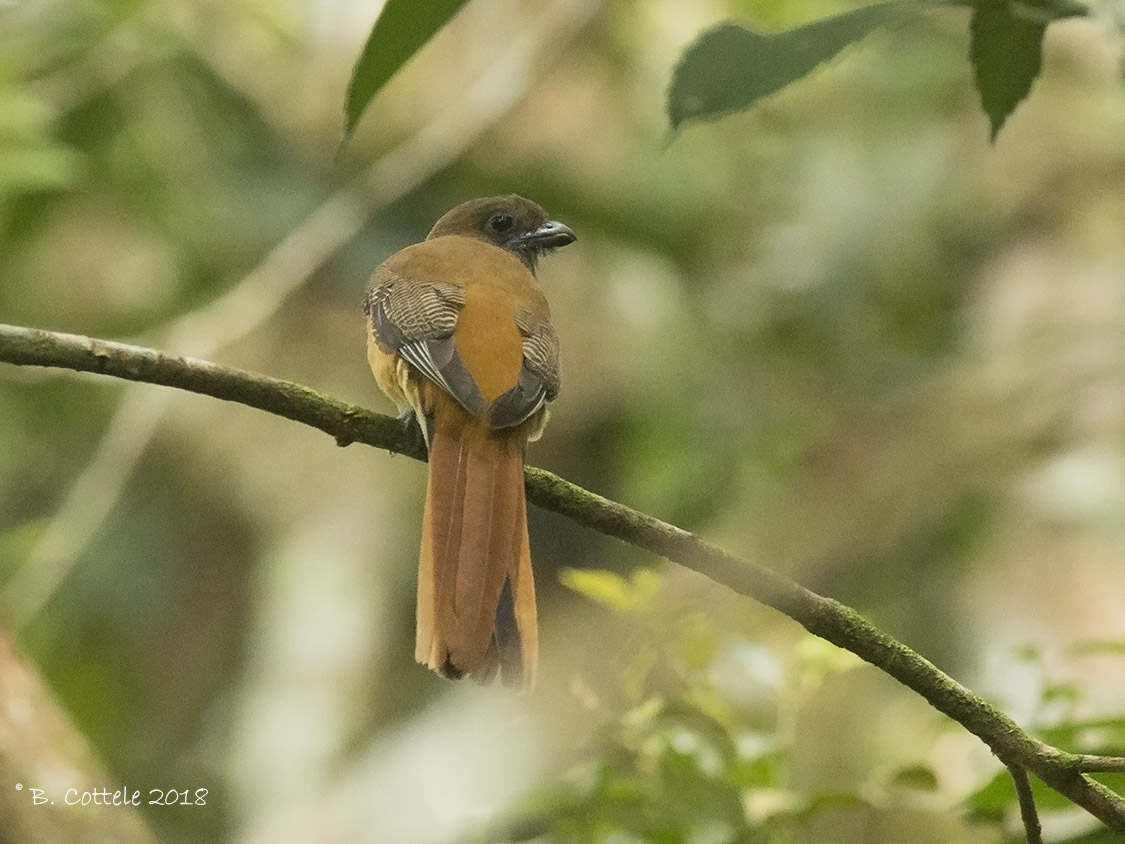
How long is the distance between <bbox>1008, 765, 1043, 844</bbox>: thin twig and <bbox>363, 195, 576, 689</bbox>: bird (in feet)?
1.78

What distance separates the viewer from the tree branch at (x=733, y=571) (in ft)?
4.60

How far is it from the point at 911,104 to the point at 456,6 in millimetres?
4659

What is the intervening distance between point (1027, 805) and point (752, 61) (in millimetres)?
821

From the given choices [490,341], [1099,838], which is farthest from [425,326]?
[1099,838]

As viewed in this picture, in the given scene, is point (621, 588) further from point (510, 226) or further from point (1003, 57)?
point (510, 226)

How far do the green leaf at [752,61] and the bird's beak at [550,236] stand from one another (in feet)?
5.92

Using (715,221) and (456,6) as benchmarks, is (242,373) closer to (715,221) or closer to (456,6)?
(456,6)

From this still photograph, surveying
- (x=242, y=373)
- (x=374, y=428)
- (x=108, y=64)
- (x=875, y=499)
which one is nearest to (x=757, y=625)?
(x=875, y=499)

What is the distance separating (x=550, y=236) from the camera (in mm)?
2947

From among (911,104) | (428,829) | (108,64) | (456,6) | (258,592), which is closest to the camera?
(456,6)

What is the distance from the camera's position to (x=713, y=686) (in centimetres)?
186

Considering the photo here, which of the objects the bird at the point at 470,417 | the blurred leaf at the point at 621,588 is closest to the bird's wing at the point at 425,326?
the bird at the point at 470,417

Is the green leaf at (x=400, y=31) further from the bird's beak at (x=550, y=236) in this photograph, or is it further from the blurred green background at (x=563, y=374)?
the blurred green background at (x=563, y=374)

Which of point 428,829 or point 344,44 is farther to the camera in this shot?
point 344,44
